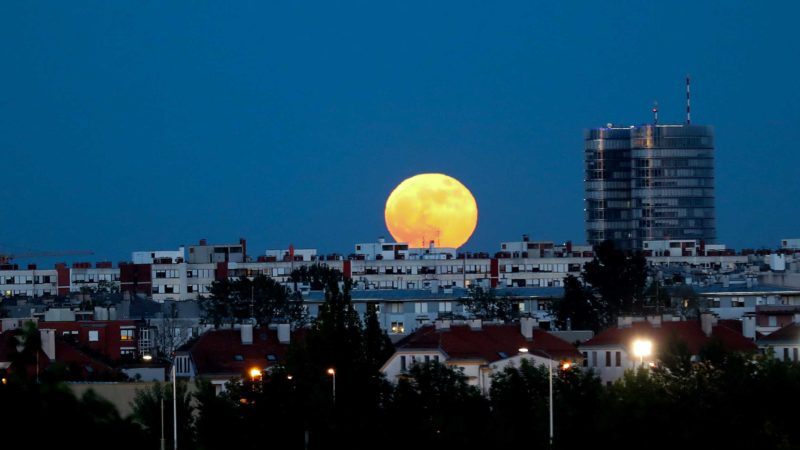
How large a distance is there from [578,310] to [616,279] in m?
5.22

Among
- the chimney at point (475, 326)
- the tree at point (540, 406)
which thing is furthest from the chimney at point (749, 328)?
the tree at point (540, 406)

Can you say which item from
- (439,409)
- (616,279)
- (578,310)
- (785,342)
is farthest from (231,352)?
(616,279)

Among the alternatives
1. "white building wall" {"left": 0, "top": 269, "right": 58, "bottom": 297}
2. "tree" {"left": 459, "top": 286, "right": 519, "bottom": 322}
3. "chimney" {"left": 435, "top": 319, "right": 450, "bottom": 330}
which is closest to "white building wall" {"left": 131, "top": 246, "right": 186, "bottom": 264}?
"white building wall" {"left": 0, "top": 269, "right": 58, "bottom": 297}

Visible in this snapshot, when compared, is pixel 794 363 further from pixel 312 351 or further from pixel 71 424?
pixel 71 424

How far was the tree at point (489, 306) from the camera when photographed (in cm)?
12862

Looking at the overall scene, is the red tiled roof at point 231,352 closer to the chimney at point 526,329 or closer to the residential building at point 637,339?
the chimney at point 526,329

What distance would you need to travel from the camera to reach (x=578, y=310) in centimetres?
12500

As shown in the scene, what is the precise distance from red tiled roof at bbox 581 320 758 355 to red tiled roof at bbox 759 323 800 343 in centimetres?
114

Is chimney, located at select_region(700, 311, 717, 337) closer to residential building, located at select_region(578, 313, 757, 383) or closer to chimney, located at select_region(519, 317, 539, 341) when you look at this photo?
residential building, located at select_region(578, 313, 757, 383)

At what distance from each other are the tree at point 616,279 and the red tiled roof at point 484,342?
3485 cm

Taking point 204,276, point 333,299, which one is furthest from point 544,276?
point 333,299

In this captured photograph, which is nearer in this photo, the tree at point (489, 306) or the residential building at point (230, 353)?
the residential building at point (230, 353)

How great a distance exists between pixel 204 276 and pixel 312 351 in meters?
111

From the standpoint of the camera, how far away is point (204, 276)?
7244 inches
